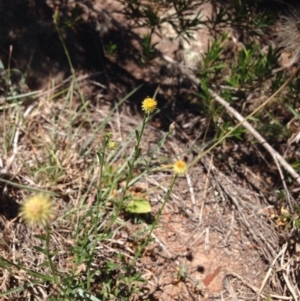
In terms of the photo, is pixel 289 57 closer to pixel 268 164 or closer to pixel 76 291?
pixel 268 164

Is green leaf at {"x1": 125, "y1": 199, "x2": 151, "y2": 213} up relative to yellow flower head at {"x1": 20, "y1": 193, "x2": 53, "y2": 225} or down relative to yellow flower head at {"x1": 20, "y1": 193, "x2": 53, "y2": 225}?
down

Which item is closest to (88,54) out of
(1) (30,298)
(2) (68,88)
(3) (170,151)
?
(2) (68,88)

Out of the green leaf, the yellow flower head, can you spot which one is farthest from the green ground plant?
the yellow flower head

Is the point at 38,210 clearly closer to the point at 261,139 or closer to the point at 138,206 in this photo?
the point at 138,206

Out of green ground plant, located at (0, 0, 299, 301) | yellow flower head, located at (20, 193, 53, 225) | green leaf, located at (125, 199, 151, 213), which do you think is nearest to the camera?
yellow flower head, located at (20, 193, 53, 225)

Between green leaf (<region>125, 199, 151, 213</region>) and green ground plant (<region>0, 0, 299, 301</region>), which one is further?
green leaf (<region>125, 199, 151, 213</region>)

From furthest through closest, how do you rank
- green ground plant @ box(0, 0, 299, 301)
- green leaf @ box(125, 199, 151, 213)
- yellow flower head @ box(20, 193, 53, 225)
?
green leaf @ box(125, 199, 151, 213)
green ground plant @ box(0, 0, 299, 301)
yellow flower head @ box(20, 193, 53, 225)

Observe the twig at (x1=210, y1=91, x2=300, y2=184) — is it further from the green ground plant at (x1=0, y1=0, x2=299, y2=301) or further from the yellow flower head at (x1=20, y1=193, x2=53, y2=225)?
the yellow flower head at (x1=20, y1=193, x2=53, y2=225)

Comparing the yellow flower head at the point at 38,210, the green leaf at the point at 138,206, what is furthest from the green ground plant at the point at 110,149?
the yellow flower head at the point at 38,210

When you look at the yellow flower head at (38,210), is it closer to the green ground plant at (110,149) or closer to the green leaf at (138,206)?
the green ground plant at (110,149)
